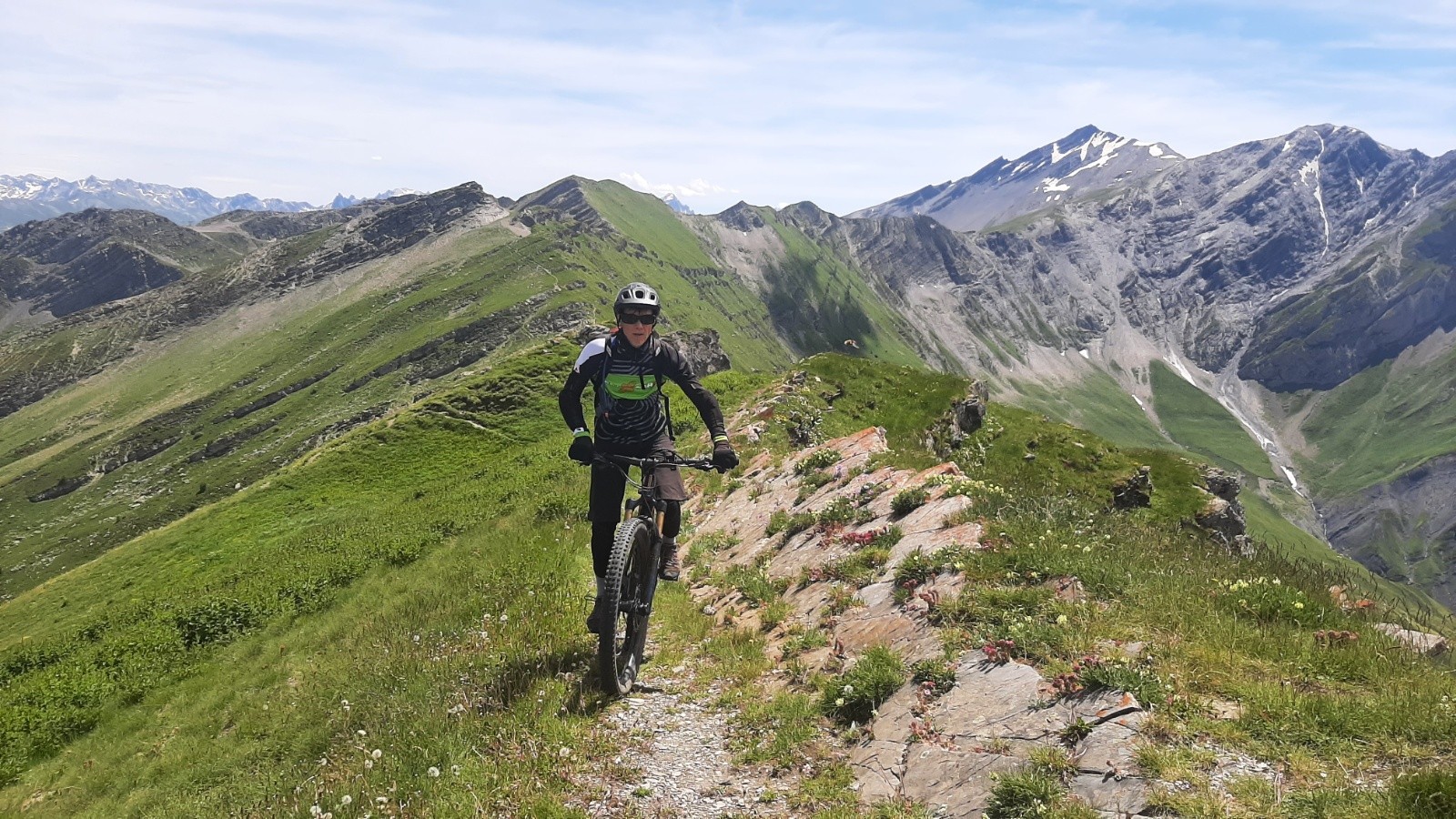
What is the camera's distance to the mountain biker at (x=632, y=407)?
1017cm

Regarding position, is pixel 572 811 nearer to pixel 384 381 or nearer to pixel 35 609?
pixel 35 609

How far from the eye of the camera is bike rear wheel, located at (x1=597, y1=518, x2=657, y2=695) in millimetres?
8859

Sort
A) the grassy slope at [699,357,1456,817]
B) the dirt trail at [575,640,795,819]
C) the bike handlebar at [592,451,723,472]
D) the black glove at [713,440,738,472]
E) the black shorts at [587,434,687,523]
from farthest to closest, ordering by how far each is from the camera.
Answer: the black shorts at [587,434,687,523] → the black glove at [713,440,738,472] → the bike handlebar at [592,451,723,472] → the dirt trail at [575,640,795,819] → the grassy slope at [699,357,1456,817]

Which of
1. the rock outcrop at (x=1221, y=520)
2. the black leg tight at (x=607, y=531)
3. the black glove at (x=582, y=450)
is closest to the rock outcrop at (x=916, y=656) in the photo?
the black leg tight at (x=607, y=531)

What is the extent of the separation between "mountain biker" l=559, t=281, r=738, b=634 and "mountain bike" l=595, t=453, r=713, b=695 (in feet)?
0.77

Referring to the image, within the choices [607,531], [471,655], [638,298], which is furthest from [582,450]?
[471,655]

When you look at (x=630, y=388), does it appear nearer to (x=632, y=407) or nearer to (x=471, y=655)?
(x=632, y=407)

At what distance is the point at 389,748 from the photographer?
7891 millimetres

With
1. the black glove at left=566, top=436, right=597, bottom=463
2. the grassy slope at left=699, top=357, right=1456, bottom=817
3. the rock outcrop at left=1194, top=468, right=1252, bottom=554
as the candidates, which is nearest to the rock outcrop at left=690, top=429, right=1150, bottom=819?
the grassy slope at left=699, top=357, right=1456, bottom=817

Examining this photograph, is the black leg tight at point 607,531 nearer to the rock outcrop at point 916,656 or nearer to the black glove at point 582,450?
the black glove at point 582,450

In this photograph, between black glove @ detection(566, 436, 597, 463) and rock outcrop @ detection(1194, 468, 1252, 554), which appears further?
rock outcrop @ detection(1194, 468, 1252, 554)

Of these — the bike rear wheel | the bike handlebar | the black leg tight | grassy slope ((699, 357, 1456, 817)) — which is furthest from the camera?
the black leg tight

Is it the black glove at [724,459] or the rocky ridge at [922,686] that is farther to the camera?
the black glove at [724,459]

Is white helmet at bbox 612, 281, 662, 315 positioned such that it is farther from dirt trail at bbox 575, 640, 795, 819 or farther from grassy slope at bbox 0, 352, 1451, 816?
dirt trail at bbox 575, 640, 795, 819
